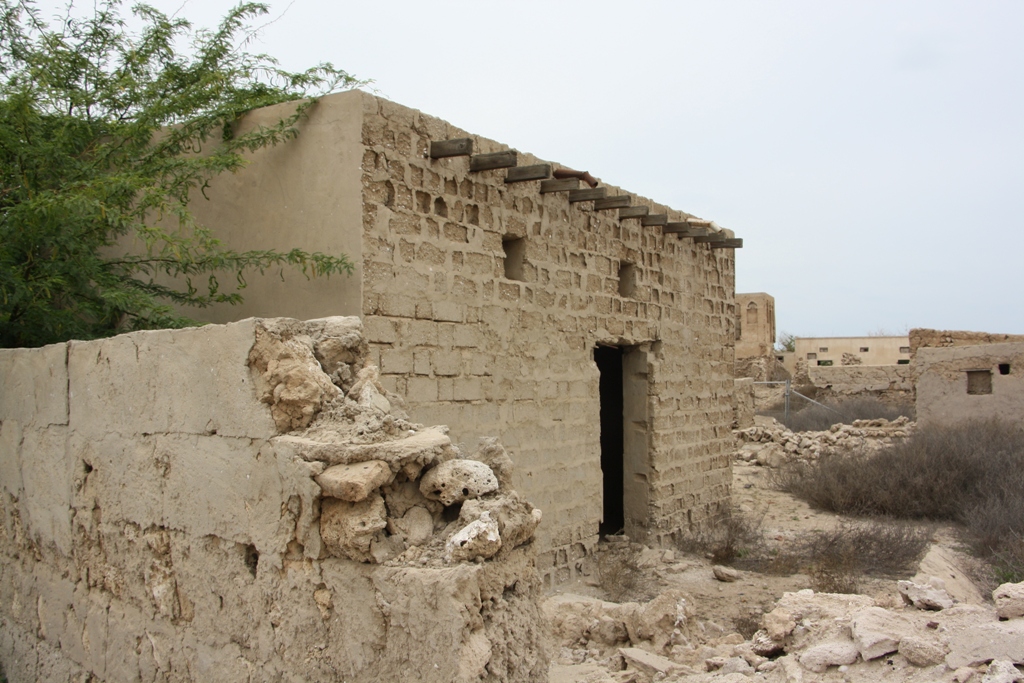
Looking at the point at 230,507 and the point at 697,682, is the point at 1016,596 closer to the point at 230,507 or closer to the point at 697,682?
the point at 697,682

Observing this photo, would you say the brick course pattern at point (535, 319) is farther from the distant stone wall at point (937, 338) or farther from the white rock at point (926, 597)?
the distant stone wall at point (937, 338)

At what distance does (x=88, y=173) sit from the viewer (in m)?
5.57

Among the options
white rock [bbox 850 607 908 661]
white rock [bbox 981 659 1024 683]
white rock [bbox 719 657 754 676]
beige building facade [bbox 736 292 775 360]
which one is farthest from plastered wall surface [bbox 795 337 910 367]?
white rock [bbox 981 659 1024 683]

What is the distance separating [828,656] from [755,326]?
22440 millimetres

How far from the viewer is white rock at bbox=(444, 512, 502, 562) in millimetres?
2383

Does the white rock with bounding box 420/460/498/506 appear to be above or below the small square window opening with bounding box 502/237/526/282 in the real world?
below

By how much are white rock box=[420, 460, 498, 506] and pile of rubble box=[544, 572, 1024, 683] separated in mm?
1747

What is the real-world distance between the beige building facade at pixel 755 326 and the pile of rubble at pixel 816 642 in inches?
803

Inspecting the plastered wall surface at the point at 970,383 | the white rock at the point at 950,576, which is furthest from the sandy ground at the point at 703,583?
the plastered wall surface at the point at 970,383

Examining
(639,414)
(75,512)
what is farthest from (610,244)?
(75,512)

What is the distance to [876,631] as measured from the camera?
144 inches

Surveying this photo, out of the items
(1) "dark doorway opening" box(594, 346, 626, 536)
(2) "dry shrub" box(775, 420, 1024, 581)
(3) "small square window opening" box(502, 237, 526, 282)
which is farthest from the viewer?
(1) "dark doorway opening" box(594, 346, 626, 536)

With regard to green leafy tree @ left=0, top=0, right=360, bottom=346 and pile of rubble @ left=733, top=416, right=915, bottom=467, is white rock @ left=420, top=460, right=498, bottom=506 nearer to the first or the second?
green leafy tree @ left=0, top=0, right=360, bottom=346

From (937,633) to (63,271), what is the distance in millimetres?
5123
